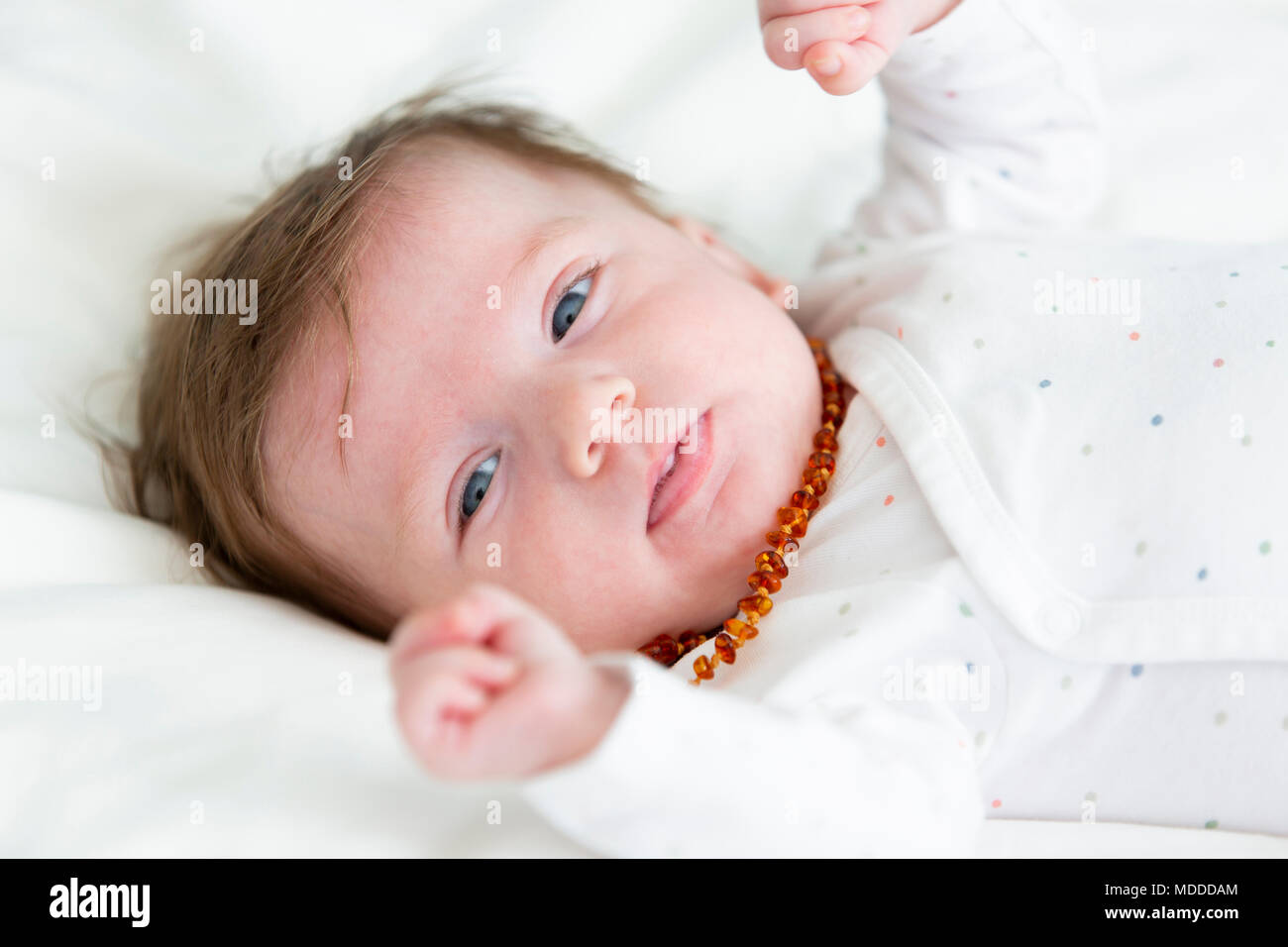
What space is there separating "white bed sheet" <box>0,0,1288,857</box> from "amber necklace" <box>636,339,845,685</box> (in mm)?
283

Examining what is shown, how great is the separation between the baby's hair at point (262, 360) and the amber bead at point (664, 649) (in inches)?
12.5

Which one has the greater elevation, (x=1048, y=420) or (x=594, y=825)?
(x=1048, y=420)

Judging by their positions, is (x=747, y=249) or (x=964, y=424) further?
(x=747, y=249)

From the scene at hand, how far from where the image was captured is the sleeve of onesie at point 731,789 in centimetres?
83

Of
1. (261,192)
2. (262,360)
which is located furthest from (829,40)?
(261,192)

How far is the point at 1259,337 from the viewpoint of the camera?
1204 millimetres

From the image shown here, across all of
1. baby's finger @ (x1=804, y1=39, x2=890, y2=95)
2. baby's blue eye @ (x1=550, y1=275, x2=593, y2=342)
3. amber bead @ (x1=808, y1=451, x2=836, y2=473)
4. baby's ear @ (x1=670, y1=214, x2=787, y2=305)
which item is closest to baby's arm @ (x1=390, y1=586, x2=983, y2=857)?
amber bead @ (x1=808, y1=451, x2=836, y2=473)

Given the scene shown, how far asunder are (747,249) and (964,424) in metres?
0.78

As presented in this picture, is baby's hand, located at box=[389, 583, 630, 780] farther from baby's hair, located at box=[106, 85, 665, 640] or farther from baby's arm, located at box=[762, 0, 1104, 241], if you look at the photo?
baby's arm, located at box=[762, 0, 1104, 241]

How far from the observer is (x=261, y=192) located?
173cm
